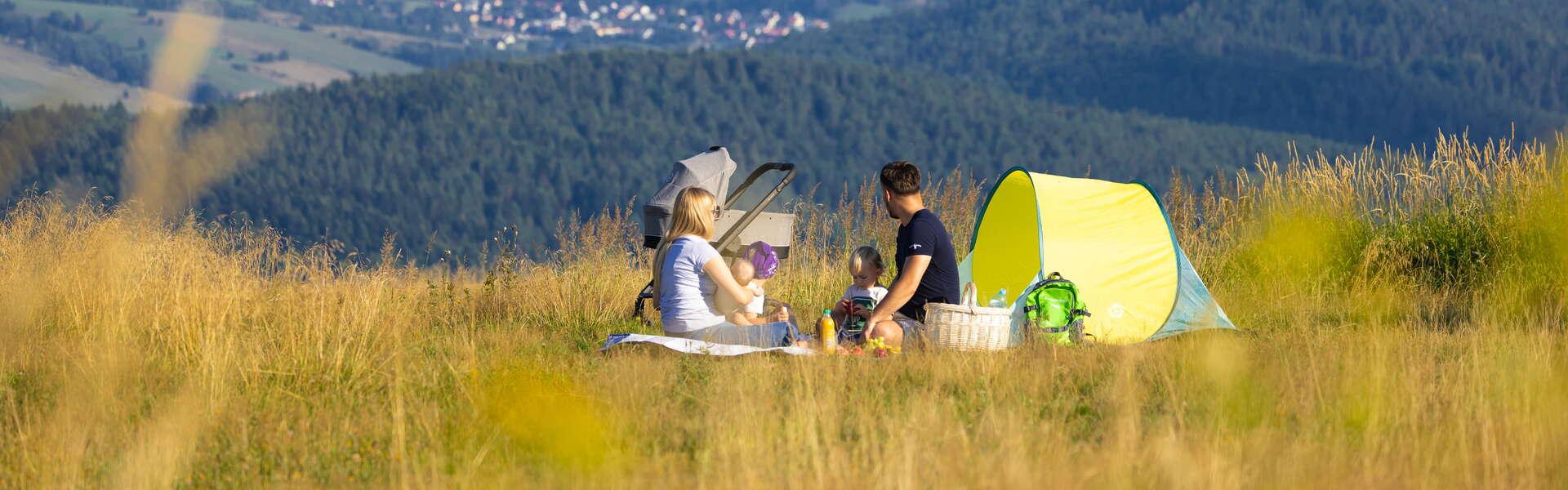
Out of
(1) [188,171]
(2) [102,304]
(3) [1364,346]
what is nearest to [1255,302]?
(3) [1364,346]

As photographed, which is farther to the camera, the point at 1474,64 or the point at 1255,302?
the point at 1474,64

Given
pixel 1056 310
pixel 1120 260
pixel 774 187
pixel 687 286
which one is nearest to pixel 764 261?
pixel 687 286

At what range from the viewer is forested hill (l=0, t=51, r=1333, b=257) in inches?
2857

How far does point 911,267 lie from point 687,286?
935 millimetres

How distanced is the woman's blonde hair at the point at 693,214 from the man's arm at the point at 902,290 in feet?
2.59

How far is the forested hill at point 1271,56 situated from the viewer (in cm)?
12225

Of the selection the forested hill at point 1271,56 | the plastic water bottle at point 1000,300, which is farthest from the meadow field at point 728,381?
the forested hill at point 1271,56

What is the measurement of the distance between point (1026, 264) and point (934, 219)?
6.26ft

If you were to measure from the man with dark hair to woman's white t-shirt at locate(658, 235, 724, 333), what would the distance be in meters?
0.73

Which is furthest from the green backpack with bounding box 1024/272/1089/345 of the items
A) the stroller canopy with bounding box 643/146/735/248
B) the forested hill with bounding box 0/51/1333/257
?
the forested hill with bounding box 0/51/1333/257

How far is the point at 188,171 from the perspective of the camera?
241 ft

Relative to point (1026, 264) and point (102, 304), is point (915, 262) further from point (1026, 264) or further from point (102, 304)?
point (102, 304)

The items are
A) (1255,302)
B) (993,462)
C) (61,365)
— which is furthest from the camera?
(1255,302)

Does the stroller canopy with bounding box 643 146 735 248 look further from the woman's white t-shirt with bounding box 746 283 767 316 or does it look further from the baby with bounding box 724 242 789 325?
the woman's white t-shirt with bounding box 746 283 767 316
